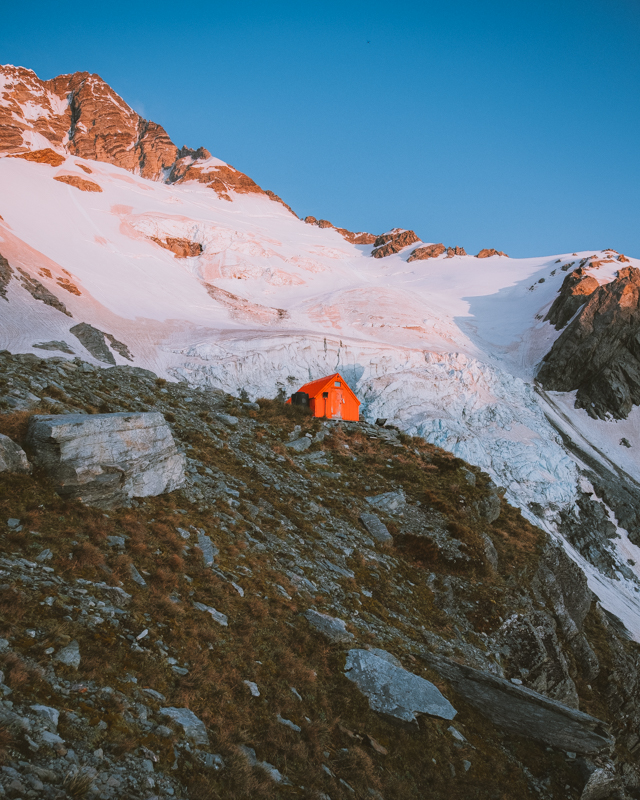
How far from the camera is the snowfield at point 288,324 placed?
4581 centimetres

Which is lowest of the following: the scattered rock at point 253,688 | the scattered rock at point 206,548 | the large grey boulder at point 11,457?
the large grey boulder at point 11,457

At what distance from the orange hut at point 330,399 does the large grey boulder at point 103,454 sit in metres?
24.9

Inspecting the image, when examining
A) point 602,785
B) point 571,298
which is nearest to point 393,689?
point 602,785

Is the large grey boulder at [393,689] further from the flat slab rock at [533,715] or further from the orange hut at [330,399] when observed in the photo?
the orange hut at [330,399]

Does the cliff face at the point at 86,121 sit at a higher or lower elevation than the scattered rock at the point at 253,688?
higher

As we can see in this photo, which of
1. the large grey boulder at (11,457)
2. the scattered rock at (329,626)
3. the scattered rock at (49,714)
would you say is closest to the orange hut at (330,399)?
the scattered rock at (329,626)

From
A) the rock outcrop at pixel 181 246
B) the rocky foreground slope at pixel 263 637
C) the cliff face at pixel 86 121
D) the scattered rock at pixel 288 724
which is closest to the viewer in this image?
the rocky foreground slope at pixel 263 637

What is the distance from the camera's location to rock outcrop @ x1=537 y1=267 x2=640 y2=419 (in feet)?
242

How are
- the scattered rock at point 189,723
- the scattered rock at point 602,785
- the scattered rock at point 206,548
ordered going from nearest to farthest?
the scattered rock at point 189,723, the scattered rock at point 602,785, the scattered rock at point 206,548

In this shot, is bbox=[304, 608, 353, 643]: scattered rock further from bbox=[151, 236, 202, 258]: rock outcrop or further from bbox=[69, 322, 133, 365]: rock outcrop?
bbox=[151, 236, 202, 258]: rock outcrop

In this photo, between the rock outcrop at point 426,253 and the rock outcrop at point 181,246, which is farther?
the rock outcrop at point 426,253

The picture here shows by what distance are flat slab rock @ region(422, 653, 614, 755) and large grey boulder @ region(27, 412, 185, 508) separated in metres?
10.4

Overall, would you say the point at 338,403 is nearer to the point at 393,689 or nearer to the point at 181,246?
the point at 393,689

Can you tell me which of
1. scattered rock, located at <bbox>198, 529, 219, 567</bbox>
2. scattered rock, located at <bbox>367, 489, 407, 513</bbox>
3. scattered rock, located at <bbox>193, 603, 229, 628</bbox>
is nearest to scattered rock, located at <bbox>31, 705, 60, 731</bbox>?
scattered rock, located at <bbox>193, 603, 229, 628</bbox>
